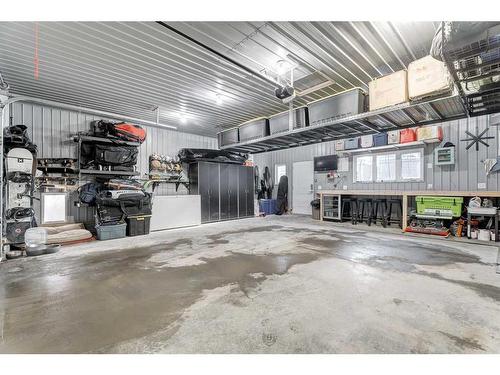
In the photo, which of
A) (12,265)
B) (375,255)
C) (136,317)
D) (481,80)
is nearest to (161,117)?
(12,265)

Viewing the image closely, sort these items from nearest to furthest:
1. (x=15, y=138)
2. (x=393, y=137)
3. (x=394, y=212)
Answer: (x=15, y=138), (x=393, y=137), (x=394, y=212)

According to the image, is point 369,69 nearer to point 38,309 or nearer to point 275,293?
point 275,293

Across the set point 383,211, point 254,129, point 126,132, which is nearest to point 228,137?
point 254,129

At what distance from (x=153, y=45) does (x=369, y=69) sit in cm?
373

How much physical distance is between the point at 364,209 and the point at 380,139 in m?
2.26

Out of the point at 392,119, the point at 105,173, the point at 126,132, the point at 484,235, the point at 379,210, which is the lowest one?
the point at 484,235

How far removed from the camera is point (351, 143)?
7250 mm

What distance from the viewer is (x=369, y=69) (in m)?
4.18

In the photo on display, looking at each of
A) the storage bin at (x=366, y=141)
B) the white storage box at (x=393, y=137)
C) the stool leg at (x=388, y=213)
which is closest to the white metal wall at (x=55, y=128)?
the storage bin at (x=366, y=141)

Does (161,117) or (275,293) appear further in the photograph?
(161,117)

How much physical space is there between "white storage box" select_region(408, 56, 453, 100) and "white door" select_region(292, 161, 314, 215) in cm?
572

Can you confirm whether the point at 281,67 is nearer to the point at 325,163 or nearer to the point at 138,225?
the point at 138,225

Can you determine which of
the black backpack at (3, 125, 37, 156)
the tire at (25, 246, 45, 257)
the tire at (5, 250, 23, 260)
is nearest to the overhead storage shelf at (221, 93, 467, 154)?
the black backpack at (3, 125, 37, 156)

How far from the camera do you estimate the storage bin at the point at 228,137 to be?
290 inches
